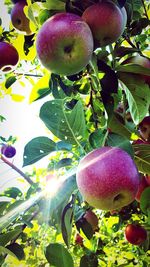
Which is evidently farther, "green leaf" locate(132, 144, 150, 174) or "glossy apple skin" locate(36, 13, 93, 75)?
"green leaf" locate(132, 144, 150, 174)

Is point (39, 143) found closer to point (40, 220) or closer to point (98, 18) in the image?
point (98, 18)

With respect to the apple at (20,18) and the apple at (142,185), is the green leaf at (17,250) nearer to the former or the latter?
the apple at (142,185)

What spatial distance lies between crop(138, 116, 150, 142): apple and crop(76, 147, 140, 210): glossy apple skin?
352 mm

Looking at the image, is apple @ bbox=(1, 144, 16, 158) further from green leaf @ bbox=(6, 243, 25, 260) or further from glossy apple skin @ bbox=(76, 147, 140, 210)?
glossy apple skin @ bbox=(76, 147, 140, 210)

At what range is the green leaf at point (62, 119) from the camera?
0.98m

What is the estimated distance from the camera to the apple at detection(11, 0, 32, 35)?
1.19 m

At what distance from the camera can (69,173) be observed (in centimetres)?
95

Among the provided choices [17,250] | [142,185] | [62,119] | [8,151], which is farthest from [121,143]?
[8,151]

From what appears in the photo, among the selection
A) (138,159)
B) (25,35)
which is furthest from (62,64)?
(25,35)

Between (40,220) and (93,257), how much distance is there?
45 centimetres

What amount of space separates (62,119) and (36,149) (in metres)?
0.12

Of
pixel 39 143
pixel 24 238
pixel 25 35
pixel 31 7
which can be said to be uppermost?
pixel 31 7

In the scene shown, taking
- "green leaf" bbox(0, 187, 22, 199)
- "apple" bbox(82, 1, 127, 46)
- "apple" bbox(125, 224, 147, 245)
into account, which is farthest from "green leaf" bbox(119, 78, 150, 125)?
"apple" bbox(125, 224, 147, 245)

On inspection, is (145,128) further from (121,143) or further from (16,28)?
(16,28)
